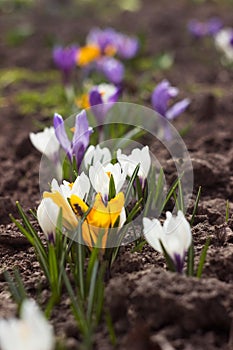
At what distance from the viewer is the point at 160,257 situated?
71.8 inches

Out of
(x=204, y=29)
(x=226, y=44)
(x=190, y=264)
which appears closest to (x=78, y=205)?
(x=190, y=264)

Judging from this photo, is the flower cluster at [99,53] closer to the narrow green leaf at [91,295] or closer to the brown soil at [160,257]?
the brown soil at [160,257]

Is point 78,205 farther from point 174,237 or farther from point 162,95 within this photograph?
point 162,95

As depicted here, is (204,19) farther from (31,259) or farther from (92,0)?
(31,259)

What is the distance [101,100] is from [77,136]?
1.81 ft

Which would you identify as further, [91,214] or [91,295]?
[91,214]

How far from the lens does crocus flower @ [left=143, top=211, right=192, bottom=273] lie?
154cm

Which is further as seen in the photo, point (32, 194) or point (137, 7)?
point (137, 7)

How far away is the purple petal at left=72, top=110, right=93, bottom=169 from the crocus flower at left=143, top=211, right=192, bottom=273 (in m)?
0.62

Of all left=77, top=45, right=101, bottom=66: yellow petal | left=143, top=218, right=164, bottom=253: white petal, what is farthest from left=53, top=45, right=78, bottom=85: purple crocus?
left=143, top=218, right=164, bottom=253: white petal

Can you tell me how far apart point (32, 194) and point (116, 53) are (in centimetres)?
190

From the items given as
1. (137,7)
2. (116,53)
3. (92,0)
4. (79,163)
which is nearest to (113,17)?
(137,7)

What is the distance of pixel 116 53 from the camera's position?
170 inches

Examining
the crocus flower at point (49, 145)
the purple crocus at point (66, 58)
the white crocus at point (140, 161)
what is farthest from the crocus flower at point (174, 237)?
the purple crocus at point (66, 58)
